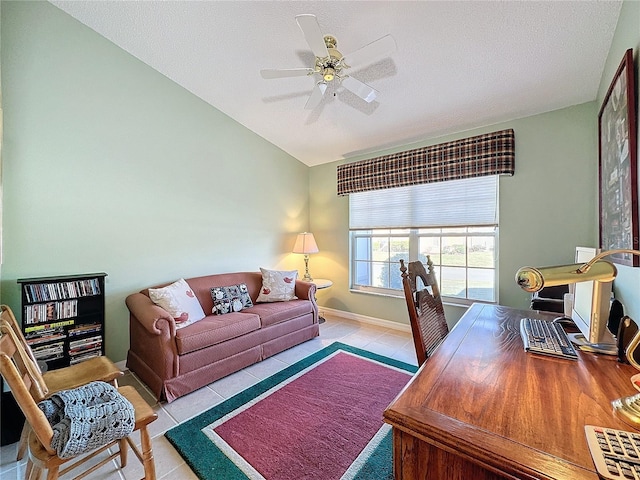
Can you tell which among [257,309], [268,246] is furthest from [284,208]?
[257,309]

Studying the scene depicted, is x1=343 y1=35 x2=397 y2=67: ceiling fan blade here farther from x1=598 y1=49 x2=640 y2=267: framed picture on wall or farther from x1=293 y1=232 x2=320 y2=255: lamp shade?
x1=293 y1=232 x2=320 y2=255: lamp shade

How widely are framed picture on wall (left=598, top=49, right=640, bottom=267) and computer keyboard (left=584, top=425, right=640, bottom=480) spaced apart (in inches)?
38.7

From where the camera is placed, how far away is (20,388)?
3.43ft

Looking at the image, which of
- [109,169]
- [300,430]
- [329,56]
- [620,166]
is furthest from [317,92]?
[300,430]

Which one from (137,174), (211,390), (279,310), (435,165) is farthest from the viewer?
(435,165)

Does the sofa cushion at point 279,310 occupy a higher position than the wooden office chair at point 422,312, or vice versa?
the wooden office chair at point 422,312

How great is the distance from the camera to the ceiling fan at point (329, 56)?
5.47 feet

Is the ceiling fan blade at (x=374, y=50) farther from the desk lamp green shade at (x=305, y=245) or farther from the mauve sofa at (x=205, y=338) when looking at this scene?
the desk lamp green shade at (x=305, y=245)

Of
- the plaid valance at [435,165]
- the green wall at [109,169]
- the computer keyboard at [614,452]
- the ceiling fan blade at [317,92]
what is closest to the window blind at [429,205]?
the plaid valance at [435,165]

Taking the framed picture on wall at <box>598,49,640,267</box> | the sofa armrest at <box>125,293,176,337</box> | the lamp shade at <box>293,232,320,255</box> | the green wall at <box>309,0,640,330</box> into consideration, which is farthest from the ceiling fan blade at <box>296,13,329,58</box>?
the lamp shade at <box>293,232,320,255</box>

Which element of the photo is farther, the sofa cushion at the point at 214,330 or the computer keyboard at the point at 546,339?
the sofa cushion at the point at 214,330

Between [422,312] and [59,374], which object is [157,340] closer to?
[59,374]

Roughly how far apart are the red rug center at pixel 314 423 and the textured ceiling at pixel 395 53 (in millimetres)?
2670

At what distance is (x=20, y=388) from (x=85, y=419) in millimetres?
308
